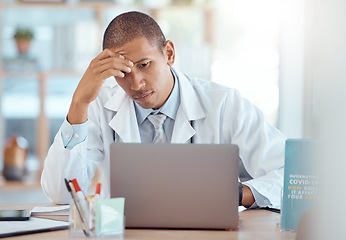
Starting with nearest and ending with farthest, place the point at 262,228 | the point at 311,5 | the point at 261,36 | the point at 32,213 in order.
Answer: the point at 311,5 < the point at 262,228 < the point at 32,213 < the point at 261,36

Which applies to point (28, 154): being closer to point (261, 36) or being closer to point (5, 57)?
point (5, 57)

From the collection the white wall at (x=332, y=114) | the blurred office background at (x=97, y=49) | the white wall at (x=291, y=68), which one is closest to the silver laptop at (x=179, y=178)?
the white wall at (x=332, y=114)

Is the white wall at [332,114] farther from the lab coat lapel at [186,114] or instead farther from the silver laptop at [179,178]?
the lab coat lapel at [186,114]

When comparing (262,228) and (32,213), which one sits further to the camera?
(32,213)

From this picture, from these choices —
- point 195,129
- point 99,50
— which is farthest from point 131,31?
point 99,50

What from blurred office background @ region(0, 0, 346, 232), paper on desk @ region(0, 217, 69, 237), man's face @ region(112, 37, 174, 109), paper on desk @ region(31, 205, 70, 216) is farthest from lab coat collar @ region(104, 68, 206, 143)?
blurred office background @ region(0, 0, 346, 232)

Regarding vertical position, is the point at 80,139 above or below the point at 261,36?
below

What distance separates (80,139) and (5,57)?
2435 millimetres

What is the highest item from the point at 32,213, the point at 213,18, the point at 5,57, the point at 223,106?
the point at 213,18

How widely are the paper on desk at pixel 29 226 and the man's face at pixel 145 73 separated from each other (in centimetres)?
59

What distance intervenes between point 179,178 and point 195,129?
758 mm

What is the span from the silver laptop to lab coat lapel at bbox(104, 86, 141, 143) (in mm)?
714

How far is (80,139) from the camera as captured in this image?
5.81 ft

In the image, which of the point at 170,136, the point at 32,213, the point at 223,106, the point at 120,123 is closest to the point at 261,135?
the point at 223,106
